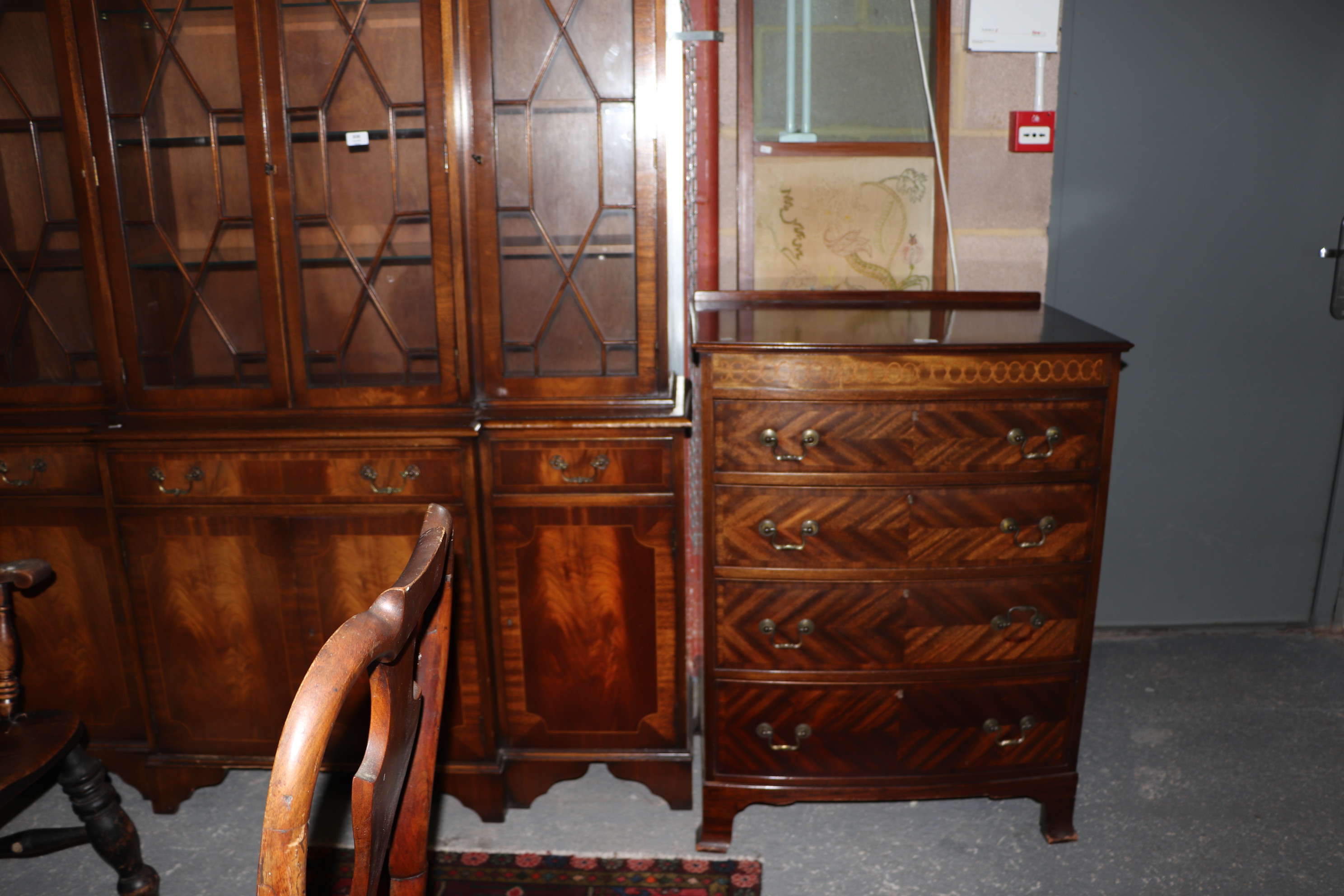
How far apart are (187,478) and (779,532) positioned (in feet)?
4.11

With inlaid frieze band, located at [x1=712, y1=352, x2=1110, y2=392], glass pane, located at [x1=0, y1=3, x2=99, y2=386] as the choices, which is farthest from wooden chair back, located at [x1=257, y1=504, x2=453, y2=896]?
glass pane, located at [x1=0, y1=3, x2=99, y2=386]

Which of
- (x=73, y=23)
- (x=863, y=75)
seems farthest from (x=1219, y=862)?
(x=73, y=23)

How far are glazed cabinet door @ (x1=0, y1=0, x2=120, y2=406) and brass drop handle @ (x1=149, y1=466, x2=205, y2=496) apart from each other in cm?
21

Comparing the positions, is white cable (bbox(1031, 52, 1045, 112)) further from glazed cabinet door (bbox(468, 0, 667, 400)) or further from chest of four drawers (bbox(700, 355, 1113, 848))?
glazed cabinet door (bbox(468, 0, 667, 400))

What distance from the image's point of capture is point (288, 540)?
1.98 meters

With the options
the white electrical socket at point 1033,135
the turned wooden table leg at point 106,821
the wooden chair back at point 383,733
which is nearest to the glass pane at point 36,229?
the turned wooden table leg at point 106,821

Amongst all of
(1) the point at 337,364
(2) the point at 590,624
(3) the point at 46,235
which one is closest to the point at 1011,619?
(2) the point at 590,624

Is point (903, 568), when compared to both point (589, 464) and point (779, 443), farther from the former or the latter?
point (589, 464)

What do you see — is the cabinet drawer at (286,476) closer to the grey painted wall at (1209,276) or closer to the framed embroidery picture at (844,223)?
the framed embroidery picture at (844,223)

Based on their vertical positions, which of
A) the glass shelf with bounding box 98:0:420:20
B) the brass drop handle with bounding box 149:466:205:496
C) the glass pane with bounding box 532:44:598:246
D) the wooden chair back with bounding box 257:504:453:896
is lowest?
the brass drop handle with bounding box 149:466:205:496

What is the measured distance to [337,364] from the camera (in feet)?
6.55

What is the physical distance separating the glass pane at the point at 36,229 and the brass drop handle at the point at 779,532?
1539mm

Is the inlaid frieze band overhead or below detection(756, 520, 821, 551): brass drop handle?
overhead

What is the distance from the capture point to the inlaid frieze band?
1.69 metres
